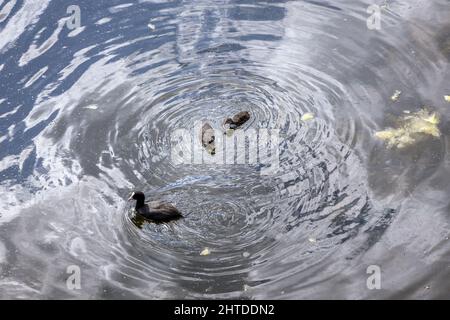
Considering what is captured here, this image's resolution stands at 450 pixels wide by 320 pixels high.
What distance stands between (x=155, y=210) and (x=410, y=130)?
4.17 m

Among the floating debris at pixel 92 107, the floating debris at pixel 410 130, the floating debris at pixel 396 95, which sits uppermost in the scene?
the floating debris at pixel 92 107

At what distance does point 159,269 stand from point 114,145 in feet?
9.01

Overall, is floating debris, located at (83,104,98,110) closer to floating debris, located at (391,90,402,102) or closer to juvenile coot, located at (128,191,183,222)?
juvenile coot, located at (128,191,183,222)

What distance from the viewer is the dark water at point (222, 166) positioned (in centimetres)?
806

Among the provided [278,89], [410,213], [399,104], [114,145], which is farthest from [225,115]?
[410,213]

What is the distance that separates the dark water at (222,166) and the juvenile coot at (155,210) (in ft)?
0.60

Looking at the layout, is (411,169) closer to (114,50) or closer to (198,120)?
(198,120)

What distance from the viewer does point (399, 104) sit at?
10.5m

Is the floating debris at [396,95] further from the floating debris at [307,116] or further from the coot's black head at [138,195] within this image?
the coot's black head at [138,195]

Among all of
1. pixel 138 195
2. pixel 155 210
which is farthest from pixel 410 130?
pixel 138 195

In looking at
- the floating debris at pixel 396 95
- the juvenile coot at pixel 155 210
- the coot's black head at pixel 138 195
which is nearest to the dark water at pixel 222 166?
the floating debris at pixel 396 95

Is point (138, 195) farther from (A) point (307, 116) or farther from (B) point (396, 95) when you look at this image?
(B) point (396, 95)

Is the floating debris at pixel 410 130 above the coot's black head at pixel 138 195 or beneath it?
beneath

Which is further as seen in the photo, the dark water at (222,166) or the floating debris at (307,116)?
the floating debris at (307,116)
